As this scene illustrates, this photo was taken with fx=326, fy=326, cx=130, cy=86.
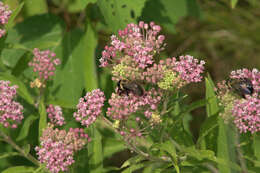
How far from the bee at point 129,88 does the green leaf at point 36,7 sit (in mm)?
2561

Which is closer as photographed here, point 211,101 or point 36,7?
point 211,101

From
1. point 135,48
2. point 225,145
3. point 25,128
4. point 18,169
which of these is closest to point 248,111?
point 225,145

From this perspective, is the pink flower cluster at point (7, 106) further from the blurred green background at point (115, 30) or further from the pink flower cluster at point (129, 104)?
the pink flower cluster at point (129, 104)

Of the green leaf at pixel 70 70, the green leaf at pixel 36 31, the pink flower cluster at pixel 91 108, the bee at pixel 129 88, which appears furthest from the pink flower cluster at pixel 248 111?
the green leaf at pixel 36 31

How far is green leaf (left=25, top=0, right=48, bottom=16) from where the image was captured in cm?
427

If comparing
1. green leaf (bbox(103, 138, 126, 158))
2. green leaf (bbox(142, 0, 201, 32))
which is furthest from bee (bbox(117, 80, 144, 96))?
green leaf (bbox(142, 0, 201, 32))

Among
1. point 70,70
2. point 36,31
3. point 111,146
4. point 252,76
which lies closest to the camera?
point 252,76

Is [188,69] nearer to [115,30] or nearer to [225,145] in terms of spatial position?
[225,145]

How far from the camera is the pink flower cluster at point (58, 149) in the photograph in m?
2.13

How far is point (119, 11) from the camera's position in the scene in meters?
3.11

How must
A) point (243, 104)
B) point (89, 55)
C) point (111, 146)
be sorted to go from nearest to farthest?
point (243, 104) → point (111, 146) → point (89, 55)

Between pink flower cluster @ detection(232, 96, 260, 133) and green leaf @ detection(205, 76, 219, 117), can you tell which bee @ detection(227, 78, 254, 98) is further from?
green leaf @ detection(205, 76, 219, 117)

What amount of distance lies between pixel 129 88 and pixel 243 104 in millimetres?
731

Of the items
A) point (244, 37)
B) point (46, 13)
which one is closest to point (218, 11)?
point (244, 37)
